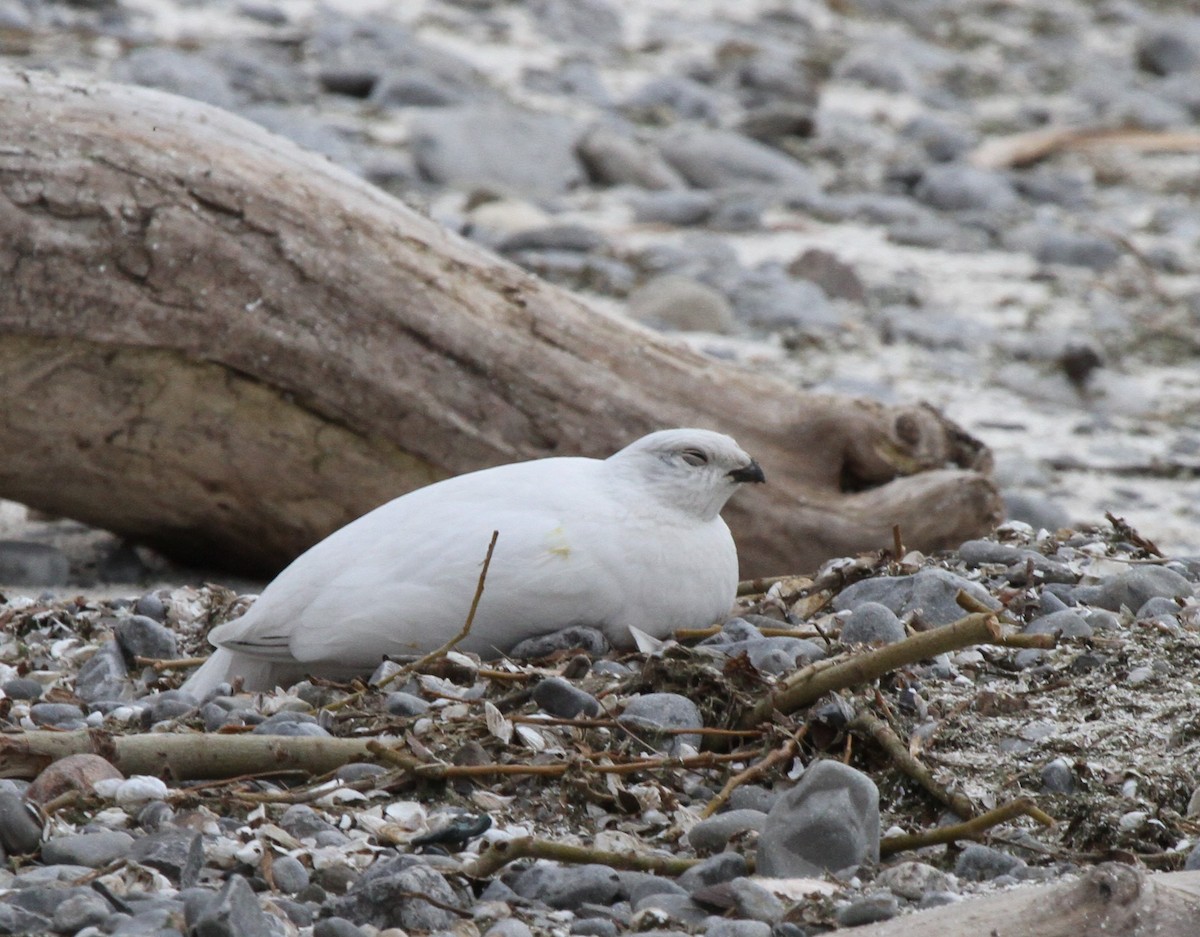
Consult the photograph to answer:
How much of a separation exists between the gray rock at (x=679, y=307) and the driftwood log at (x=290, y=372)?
3158mm

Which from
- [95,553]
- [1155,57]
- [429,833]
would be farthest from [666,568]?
[1155,57]

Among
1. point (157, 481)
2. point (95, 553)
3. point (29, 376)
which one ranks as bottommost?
point (95, 553)

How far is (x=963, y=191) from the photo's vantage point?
481 inches

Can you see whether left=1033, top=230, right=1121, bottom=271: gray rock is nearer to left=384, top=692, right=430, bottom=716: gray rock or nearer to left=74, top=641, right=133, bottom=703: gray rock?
left=74, top=641, right=133, bottom=703: gray rock

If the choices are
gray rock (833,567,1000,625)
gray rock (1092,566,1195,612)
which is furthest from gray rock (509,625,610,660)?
gray rock (1092,566,1195,612)

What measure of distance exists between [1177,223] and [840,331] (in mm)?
4009

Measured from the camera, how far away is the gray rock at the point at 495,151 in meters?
11.0

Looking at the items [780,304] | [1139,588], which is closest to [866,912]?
[1139,588]

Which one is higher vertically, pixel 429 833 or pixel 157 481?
pixel 429 833

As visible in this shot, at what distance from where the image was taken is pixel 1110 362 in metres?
9.83

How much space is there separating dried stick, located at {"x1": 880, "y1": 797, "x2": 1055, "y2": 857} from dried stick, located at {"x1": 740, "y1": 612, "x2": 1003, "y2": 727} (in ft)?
1.11

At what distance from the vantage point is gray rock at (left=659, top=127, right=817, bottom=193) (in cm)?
1203

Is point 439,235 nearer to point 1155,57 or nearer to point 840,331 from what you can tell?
point 840,331

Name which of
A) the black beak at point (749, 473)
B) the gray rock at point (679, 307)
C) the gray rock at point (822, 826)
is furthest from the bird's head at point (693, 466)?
the gray rock at point (679, 307)
